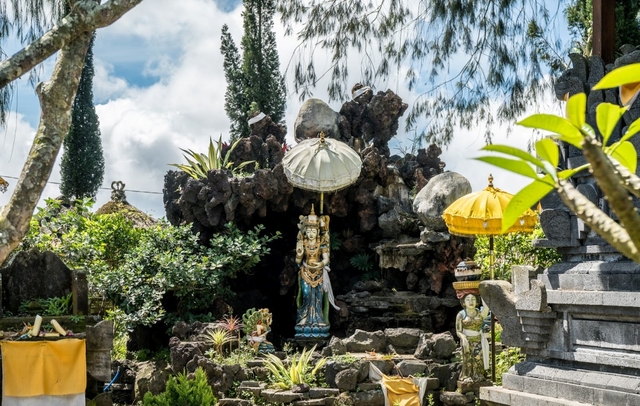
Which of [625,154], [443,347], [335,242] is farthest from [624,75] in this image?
[335,242]

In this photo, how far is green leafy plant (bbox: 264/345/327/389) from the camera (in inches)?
400

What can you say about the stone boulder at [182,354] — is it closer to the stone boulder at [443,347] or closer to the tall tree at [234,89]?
the stone boulder at [443,347]

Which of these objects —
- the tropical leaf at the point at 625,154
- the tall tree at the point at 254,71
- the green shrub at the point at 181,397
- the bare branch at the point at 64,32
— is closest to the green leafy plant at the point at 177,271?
the green shrub at the point at 181,397

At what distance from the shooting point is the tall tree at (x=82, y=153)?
19.3 m

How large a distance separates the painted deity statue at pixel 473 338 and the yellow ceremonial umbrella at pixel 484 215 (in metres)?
0.51

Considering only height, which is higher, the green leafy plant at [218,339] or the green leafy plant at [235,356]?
the green leafy plant at [218,339]

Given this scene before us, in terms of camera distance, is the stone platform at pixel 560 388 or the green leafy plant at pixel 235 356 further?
the green leafy plant at pixel 235 356

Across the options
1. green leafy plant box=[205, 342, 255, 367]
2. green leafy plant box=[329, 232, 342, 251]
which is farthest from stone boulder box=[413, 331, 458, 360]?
green leafy plant box=[329, 232, 342, 251]

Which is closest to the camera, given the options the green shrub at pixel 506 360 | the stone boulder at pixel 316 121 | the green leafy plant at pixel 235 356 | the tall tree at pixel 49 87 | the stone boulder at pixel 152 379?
the tall tree at pixel 49 87

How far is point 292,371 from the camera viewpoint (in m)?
10.2

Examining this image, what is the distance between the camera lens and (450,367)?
33.7 feet

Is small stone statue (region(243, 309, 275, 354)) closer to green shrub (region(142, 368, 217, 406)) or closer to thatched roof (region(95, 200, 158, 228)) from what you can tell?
green shrub (region(142, 368, 217, 406))

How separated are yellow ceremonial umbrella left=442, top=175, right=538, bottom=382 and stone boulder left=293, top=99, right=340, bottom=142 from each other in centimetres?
563

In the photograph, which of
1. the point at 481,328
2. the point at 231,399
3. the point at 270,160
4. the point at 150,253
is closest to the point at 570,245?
the point at 481,328
